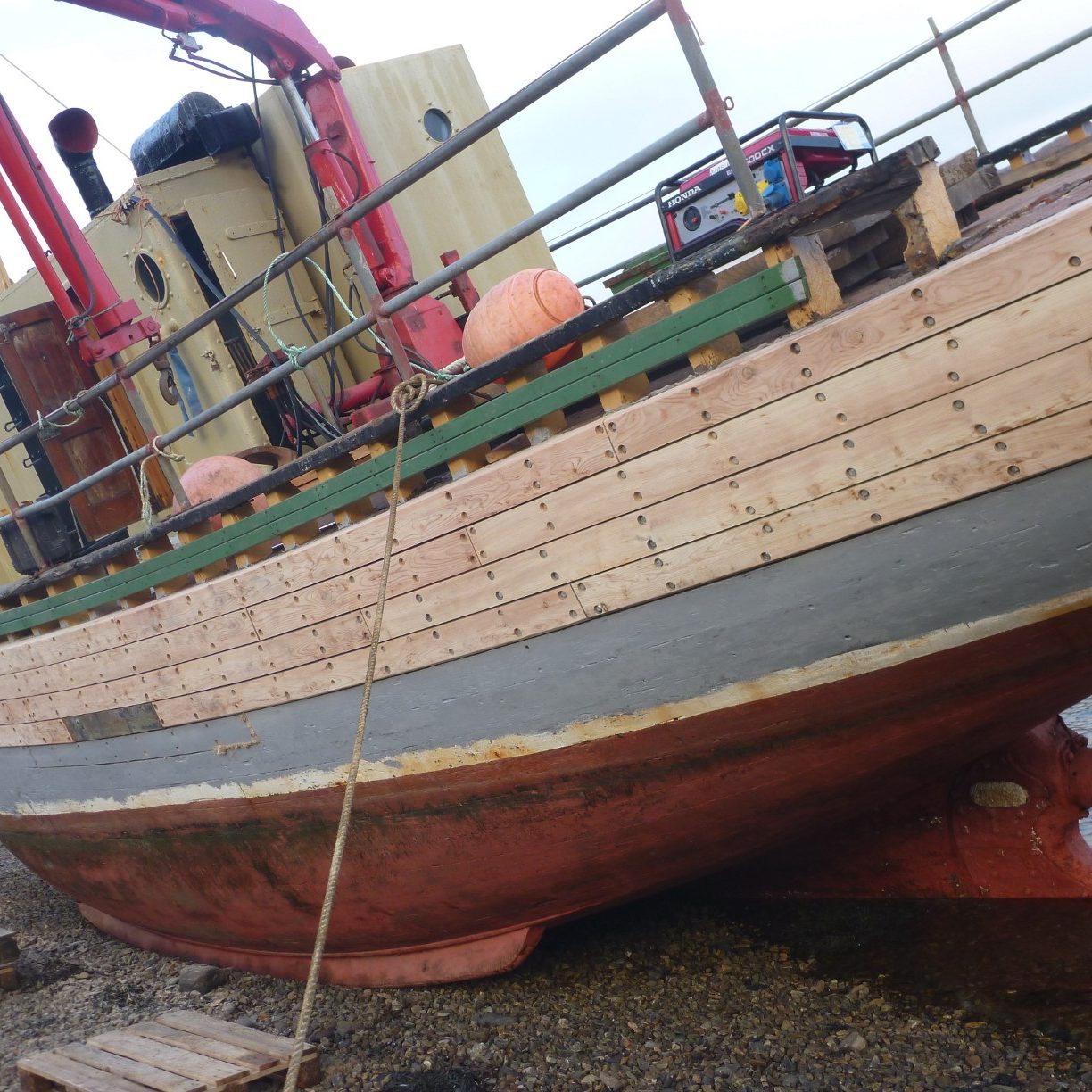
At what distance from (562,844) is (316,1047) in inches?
56.9

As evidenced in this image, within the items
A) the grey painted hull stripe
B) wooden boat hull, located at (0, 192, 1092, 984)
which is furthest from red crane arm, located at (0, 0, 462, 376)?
the grey painted hull stripe

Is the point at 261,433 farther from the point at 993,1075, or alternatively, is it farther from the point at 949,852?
the point at 993,1075

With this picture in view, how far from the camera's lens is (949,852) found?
196 inches

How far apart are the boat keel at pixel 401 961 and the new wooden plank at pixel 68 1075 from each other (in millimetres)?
1247

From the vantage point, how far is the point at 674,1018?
4.61 metres

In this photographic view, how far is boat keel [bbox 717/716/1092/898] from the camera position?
4.68m

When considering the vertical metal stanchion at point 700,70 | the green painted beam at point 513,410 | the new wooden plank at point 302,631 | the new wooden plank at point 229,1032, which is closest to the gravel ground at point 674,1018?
the new wooden plank at point 229,1032

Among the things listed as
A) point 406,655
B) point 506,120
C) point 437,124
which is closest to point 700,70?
point 506,120

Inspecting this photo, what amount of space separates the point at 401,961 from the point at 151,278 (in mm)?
4430

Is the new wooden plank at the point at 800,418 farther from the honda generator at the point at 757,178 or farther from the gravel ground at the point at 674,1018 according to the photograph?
the gravel ground at the point at 674,1018

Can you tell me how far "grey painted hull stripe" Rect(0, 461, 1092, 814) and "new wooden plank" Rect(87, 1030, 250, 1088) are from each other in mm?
1259

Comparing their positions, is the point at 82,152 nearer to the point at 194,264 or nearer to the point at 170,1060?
the point at 194,264

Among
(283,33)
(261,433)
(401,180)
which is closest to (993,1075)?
(401,180)

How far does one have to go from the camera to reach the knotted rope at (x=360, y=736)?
3.29 metres
